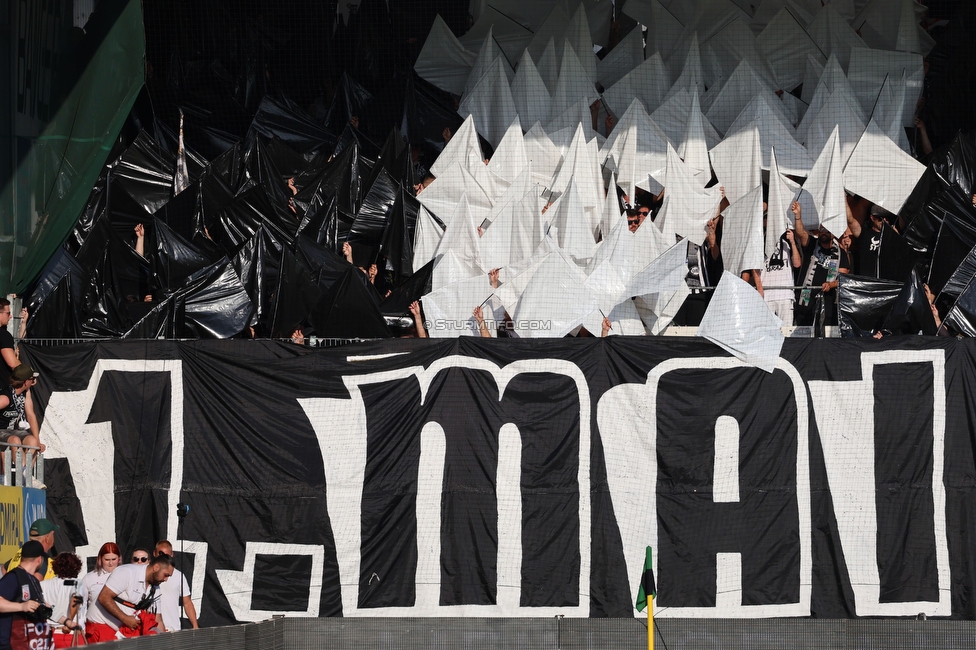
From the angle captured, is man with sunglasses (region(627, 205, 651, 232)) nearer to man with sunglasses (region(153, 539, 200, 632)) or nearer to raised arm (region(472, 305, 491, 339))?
raised arm (region(472, 305, 491, 339))

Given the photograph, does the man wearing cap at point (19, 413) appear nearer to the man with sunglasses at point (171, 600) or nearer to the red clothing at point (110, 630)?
the man with sunglasses at point (171, 600)

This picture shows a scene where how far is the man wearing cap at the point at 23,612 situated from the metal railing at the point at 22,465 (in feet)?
6.54

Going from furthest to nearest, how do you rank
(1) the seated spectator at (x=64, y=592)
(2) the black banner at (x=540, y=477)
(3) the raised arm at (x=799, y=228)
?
(3) the raised arm at (x=799, y=228)
(2) the black banner at (x=540, y=477)
(1) the seated spectator at (x=64, y=592)

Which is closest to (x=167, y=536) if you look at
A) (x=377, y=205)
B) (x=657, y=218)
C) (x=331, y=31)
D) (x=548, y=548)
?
(x=548, y=548)

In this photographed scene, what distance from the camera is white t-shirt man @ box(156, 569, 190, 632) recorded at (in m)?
10.1

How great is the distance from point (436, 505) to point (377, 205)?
4180mm

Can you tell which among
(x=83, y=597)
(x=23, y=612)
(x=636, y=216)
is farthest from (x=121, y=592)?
(x=636, y=216)

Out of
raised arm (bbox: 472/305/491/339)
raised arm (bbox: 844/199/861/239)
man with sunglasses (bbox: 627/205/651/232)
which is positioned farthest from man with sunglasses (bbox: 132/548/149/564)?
raised arm (bbox: 844/199/861/239)

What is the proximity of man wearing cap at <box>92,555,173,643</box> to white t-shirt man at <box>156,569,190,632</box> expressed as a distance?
0.13 m

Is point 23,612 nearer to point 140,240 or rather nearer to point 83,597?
point 83,597

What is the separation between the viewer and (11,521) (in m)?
9.86

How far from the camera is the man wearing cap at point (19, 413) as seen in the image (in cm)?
1127

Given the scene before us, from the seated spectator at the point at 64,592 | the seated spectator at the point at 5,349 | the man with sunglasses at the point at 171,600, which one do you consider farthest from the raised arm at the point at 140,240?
the seated spectator at the point at 64,592

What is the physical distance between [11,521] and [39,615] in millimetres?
1901
